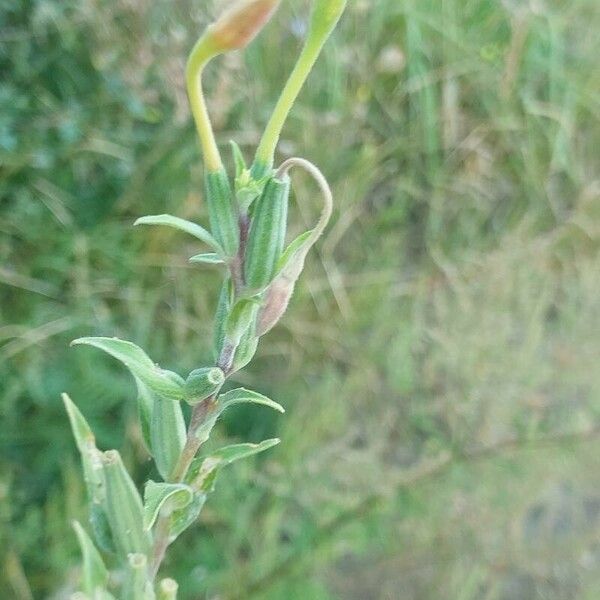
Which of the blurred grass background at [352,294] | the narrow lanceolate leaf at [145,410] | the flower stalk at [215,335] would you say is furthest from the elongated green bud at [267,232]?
the blurred grass background at [352,294]

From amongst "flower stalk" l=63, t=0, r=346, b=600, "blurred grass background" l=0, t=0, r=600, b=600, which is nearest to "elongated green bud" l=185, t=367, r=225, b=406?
"flower stalk" l=63, t=0, r=346, b=600

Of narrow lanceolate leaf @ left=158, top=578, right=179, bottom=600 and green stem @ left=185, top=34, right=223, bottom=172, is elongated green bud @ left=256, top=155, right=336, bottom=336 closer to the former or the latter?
green stem @ left=185, top=34, right=223, bottom=172

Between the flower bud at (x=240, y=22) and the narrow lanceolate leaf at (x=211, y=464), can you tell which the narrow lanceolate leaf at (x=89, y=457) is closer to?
the narrow lanceolate leaf at (x=211, y=464)

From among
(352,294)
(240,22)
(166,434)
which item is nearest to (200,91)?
(240,22)

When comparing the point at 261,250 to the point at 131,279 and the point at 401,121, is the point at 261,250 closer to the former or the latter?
the point at 131,279

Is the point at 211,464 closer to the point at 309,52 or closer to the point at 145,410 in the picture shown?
the point at 145,410

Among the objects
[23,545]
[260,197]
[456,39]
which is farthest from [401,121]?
[260,197]
